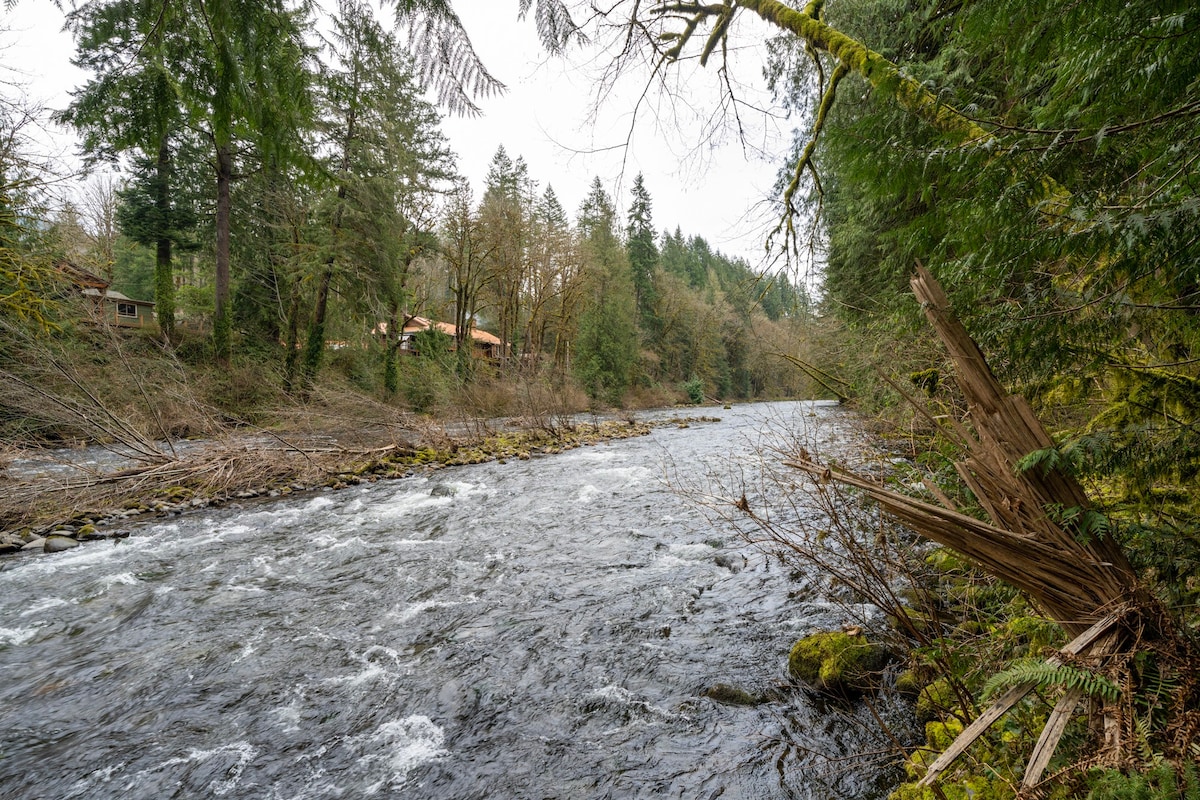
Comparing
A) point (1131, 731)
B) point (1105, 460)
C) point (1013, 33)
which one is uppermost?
point (1013, 33)

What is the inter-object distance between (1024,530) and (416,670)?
4.27m

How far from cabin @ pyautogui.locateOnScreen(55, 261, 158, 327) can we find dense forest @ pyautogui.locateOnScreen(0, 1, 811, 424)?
0.41 metres

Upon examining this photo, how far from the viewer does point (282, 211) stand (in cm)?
2078

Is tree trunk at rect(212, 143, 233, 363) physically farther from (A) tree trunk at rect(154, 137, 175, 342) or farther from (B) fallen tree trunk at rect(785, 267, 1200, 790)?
(B) fallen tree trunk at rect(785, 267, 1200, 790)

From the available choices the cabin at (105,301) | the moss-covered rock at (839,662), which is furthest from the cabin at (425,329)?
the moss-covered rock at (839,662)

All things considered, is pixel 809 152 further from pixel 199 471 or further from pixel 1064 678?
pixel 199 471

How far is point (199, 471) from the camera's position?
30.7 feet

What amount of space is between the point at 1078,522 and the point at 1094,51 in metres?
1.81

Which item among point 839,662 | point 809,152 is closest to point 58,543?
point 839,662

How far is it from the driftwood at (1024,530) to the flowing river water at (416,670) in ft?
5.50

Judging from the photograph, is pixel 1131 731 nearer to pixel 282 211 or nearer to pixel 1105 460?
pixel 1105 460

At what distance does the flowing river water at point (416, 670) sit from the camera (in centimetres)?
304

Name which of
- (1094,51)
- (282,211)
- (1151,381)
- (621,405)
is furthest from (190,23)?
(621,405)

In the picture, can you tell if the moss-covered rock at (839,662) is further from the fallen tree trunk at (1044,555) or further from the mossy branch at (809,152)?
the mossy branch at (809,152)
